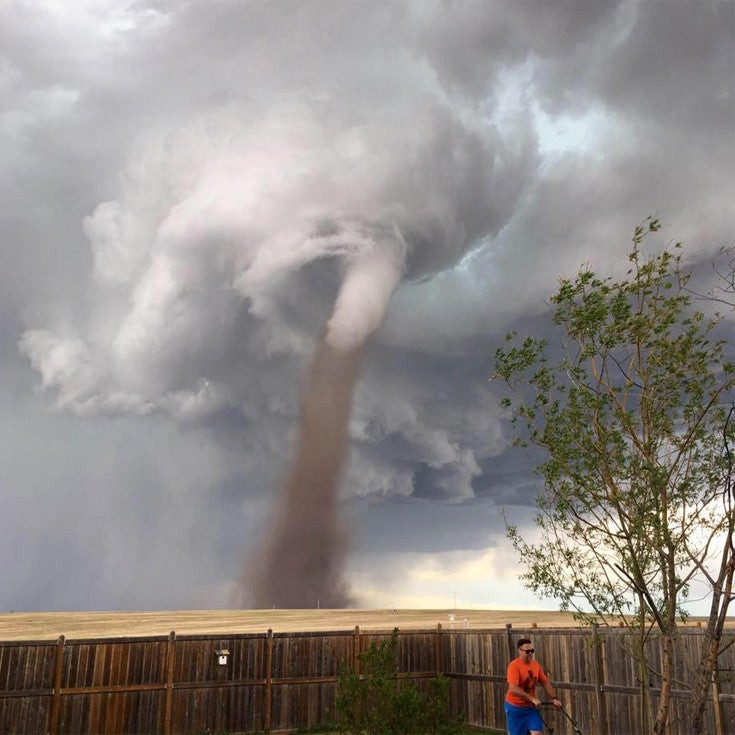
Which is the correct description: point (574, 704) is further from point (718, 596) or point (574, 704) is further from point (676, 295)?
point (676, 295)

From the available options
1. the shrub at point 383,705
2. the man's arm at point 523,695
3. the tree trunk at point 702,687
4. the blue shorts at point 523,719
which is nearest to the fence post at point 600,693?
the shrub at point 383,705

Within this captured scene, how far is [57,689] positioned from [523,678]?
11598mm

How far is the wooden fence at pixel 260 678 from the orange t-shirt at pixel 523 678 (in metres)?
4.43

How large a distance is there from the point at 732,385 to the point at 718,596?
9.16ft

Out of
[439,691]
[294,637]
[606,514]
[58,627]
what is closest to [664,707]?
[606,514]

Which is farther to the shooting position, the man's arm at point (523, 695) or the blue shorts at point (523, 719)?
the blue shorts at point (523, 719)

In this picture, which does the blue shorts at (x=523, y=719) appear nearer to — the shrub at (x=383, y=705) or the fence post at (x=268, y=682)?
the shrub at (x=383, y=705)

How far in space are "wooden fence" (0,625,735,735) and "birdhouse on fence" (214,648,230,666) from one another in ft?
0.08

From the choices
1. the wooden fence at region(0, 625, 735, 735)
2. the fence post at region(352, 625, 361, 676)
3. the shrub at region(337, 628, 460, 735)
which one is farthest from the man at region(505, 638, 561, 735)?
the fence post at region(352, 625, 361, 676)

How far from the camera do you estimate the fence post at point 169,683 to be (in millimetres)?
17703

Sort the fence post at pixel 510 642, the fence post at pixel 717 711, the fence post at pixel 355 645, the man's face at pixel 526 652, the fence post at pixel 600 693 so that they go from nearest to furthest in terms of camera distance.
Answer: the man's face at pixel 526 652 < the fence post at pixel 717 711 < the fence post at pixel 600 693 < the fence post at pixel 510 642 < the fence post at pixel 355 645

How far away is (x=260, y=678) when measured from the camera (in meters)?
19.0

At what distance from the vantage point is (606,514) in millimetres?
Answer: 10148

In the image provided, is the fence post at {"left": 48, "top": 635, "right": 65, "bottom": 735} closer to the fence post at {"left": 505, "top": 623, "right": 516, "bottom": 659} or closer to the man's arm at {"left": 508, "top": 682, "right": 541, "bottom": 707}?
the fence post at {"left": 505, "top": 623, "right": 516, "bottom": 659}
